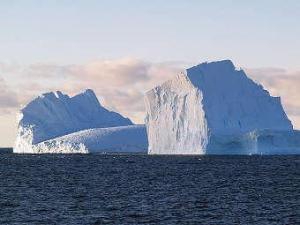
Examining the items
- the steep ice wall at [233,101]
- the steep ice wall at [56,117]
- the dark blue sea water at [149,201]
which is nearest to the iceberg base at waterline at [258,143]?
the steep ice wall at [233,101]

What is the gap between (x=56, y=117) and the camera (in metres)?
139

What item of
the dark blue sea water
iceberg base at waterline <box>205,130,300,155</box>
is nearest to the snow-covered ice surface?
iceberg base at waterline <box>205,130,300,155</box>

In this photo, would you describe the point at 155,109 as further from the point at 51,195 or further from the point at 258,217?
the point at 258,217

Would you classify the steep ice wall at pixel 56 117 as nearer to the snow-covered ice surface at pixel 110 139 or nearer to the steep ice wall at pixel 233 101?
the snow-covered ice surface at pixel 110 139

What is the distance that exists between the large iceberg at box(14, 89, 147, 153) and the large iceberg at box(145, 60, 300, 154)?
2671 cm

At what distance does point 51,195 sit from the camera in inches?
1946

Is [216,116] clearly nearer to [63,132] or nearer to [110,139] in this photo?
[110,139]

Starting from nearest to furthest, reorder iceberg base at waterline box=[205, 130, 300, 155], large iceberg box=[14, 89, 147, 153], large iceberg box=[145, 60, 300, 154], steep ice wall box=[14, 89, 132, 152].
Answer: large iceberg box=[145, 60, 300, 154]
iceberg base at waterline box=[205, 130, 300, 155]
large iceberg box=[14, 89, 147, 153]
steep ice wall box=[14, 89, 132, 152]

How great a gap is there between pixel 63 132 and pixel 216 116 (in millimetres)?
46188

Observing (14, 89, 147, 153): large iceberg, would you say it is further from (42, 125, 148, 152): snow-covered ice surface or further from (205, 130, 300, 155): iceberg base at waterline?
(205, 130, 300, 155): iceberg base at waterline

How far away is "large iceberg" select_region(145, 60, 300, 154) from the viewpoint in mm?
100250

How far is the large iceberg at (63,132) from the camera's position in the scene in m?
131

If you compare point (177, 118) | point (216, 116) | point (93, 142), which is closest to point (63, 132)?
point (93, 142)

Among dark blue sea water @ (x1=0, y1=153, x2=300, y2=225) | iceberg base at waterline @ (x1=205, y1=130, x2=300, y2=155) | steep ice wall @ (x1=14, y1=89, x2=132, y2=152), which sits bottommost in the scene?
dark blue sea water @ (x1=0, y1=153, x2=300, y2=225)
